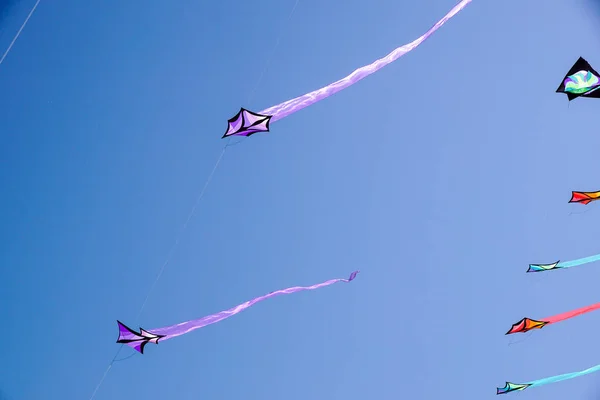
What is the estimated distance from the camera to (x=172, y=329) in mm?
2008

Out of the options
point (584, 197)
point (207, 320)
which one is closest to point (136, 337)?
point (207, 320)

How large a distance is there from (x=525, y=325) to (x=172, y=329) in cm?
173

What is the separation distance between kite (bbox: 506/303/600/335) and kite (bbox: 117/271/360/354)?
1.14 m

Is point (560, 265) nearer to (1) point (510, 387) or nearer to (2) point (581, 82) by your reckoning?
(1) point (510, 387)

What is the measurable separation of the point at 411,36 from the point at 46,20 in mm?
1390

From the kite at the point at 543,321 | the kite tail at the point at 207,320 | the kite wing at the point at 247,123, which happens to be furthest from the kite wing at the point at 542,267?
the kite wing at the point at 247,123

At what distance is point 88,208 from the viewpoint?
1875 mm

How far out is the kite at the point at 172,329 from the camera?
1980mm

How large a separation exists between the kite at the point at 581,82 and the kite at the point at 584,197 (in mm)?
492

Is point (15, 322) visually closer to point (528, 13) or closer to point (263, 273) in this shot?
point (263, 273)

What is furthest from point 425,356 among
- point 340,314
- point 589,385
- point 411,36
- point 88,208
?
point 88,208

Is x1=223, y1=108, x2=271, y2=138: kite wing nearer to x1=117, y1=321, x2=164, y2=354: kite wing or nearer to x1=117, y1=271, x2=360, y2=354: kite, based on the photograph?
x1=117, y1=271, x2=360, y2=354: kite

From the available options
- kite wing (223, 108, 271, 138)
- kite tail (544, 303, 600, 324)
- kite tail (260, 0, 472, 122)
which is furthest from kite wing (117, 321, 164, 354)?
kite tail (544, 303, 600, 324)

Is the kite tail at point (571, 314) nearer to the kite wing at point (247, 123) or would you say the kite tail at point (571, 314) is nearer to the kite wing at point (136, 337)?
the kite wing at point (247, 123)
